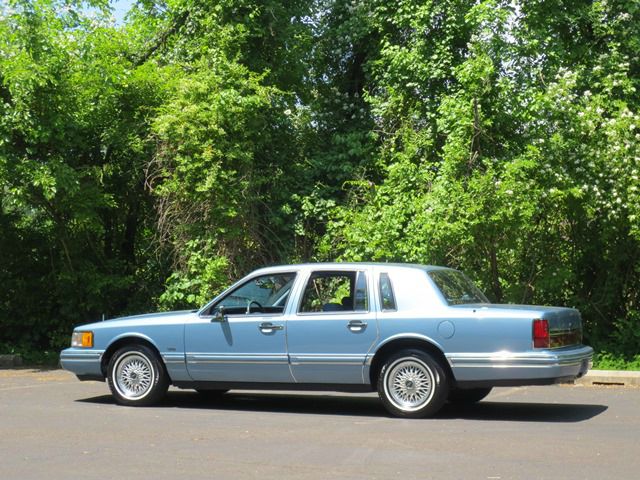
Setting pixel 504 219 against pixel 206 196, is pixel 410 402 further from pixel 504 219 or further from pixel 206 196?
pixel 206 196

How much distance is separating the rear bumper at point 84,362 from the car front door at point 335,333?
8.25 feet

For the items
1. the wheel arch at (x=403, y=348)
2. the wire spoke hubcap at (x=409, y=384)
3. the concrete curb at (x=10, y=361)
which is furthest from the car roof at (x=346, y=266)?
the concrete curb at (x=10, y=361)

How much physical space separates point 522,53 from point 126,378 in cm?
1022

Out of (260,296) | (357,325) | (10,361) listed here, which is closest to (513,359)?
(357,325)

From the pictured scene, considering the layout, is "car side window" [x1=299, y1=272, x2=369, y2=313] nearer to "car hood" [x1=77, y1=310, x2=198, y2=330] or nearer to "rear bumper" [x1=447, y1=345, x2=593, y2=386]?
"rear bumper" [x1=447, y1=345, x2=593, y2=386]

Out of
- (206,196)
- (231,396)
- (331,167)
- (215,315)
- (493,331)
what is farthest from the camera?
(331,167)

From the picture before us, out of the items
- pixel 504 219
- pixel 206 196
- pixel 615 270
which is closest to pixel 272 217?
pixel 206 196

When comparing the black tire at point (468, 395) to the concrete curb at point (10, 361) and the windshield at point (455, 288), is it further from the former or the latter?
the concrete curb at point (10, 361)

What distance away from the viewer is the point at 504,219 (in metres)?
15.8

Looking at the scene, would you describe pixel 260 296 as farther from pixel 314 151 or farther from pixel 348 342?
pixel 314 151

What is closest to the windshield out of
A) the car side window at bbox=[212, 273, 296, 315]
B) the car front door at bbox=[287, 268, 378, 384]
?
the car front door at bbox=[287, 268, 378, 384]

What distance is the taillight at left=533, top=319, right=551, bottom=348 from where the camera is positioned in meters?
9.66

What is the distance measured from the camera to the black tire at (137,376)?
11.2 metres

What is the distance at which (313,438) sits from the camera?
29.0 ft
